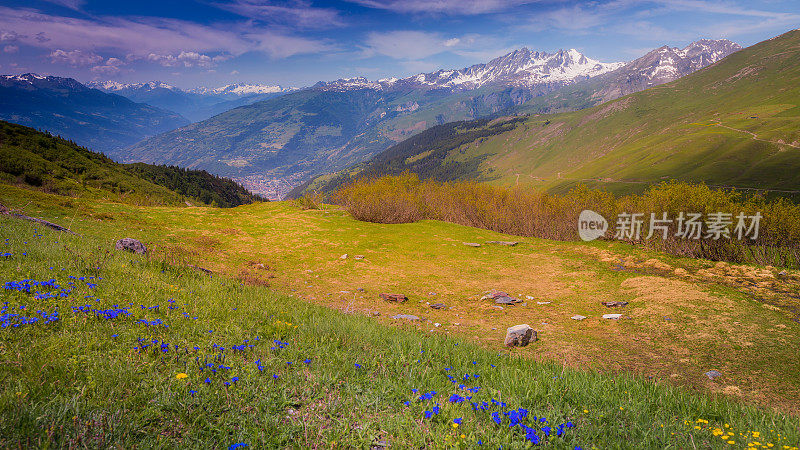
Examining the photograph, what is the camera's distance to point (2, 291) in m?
4.60

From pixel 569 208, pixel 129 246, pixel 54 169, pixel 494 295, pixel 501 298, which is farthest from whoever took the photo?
pixel 54 169

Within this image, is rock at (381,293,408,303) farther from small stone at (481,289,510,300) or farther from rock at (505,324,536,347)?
rock at (505,324,536,347)

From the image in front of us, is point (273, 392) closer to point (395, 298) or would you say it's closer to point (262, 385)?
point (262, 385)

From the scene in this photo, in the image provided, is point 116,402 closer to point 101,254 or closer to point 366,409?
point 366,409

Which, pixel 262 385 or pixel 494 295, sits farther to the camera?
pixel 494 295

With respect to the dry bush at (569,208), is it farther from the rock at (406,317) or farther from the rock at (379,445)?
the rock at (379,445)

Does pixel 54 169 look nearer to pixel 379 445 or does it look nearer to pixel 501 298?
pixel 501 298

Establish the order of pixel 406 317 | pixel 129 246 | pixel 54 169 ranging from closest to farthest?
pixel 406 317
pixel 129 246
pixel 54 169

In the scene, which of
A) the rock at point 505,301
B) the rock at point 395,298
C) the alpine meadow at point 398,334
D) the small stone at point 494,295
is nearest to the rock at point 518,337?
the alpine meadow at point 398,334

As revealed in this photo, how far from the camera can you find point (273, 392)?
345 cm

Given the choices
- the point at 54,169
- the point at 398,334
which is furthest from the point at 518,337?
the point at 54,169

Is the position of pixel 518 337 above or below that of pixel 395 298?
above

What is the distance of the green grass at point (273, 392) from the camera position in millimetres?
2742

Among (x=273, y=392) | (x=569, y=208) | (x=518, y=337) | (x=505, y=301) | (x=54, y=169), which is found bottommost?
(x=505, y=301)
